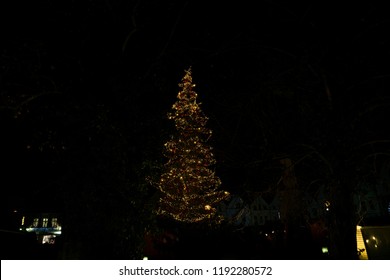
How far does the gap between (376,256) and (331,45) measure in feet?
22.3

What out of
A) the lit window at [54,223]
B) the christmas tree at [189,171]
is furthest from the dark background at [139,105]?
the lit window at [54,223]

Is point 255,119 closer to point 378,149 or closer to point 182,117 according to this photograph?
point 378,149

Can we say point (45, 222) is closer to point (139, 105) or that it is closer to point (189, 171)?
point (189, 171)

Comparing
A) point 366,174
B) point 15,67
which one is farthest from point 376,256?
point 15,67


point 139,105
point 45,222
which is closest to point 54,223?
point 45,222

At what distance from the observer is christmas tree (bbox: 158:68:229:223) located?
593 inches

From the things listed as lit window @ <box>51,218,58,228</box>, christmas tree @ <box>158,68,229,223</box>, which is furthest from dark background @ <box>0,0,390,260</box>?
lit window @ <box>51,218,58,228</box>

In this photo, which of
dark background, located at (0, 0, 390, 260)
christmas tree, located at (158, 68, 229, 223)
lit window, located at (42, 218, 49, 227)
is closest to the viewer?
dark background, located at (0, 0, 390, 260)

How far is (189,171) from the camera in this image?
15.4 m

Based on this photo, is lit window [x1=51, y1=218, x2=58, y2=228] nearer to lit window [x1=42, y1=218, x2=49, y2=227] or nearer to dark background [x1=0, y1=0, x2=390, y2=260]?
lit window [x1=42, y1=218, x2=49, y2=227]

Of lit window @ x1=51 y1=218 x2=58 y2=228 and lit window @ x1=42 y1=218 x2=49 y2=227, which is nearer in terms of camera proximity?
lit window @ x1=42 y1=218 x2=49 y2=227

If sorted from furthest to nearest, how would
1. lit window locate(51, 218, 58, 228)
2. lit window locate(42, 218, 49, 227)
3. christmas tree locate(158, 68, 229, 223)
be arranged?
lit window locate(51, 218, 58, 228) < lit window locate(42, 218, 49, 227) < christmas tree locate(158, 68, 229, 223)

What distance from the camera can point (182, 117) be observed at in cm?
1603

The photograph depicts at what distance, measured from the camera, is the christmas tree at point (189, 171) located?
15070 mm
